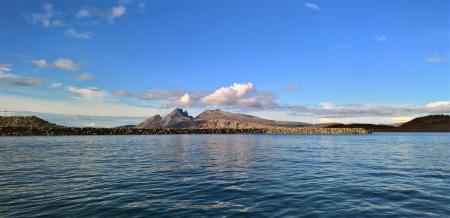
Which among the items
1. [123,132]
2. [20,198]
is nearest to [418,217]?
[20,198]

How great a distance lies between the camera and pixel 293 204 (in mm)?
15352

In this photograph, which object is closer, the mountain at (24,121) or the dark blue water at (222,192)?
the dark blue water at (222,192)

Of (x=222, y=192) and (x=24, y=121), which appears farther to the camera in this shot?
(x=24, y=121)

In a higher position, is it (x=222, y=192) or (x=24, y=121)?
(x=24, y=121)

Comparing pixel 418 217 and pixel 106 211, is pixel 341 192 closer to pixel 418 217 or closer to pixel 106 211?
pixel 418 217

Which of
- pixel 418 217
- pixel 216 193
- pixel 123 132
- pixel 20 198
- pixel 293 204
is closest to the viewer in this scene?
pixel 418 217

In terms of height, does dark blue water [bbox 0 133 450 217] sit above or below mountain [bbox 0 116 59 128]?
below

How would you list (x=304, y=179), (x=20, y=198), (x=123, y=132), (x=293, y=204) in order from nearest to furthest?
1. (x=293, y=204)
2. (x=20, y=198)
3. (x=304, y=179)
4. (x=123, y=132)

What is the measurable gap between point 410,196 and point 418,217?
4.52m

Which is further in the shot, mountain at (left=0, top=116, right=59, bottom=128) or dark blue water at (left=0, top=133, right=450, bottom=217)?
mountain at (left=0, top=116, right=59, bottom=128)

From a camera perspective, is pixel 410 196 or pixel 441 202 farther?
pixel 410 196

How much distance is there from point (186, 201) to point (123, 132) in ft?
504

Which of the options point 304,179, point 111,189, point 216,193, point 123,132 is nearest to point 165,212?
point 216,193

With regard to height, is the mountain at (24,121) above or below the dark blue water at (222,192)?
above
